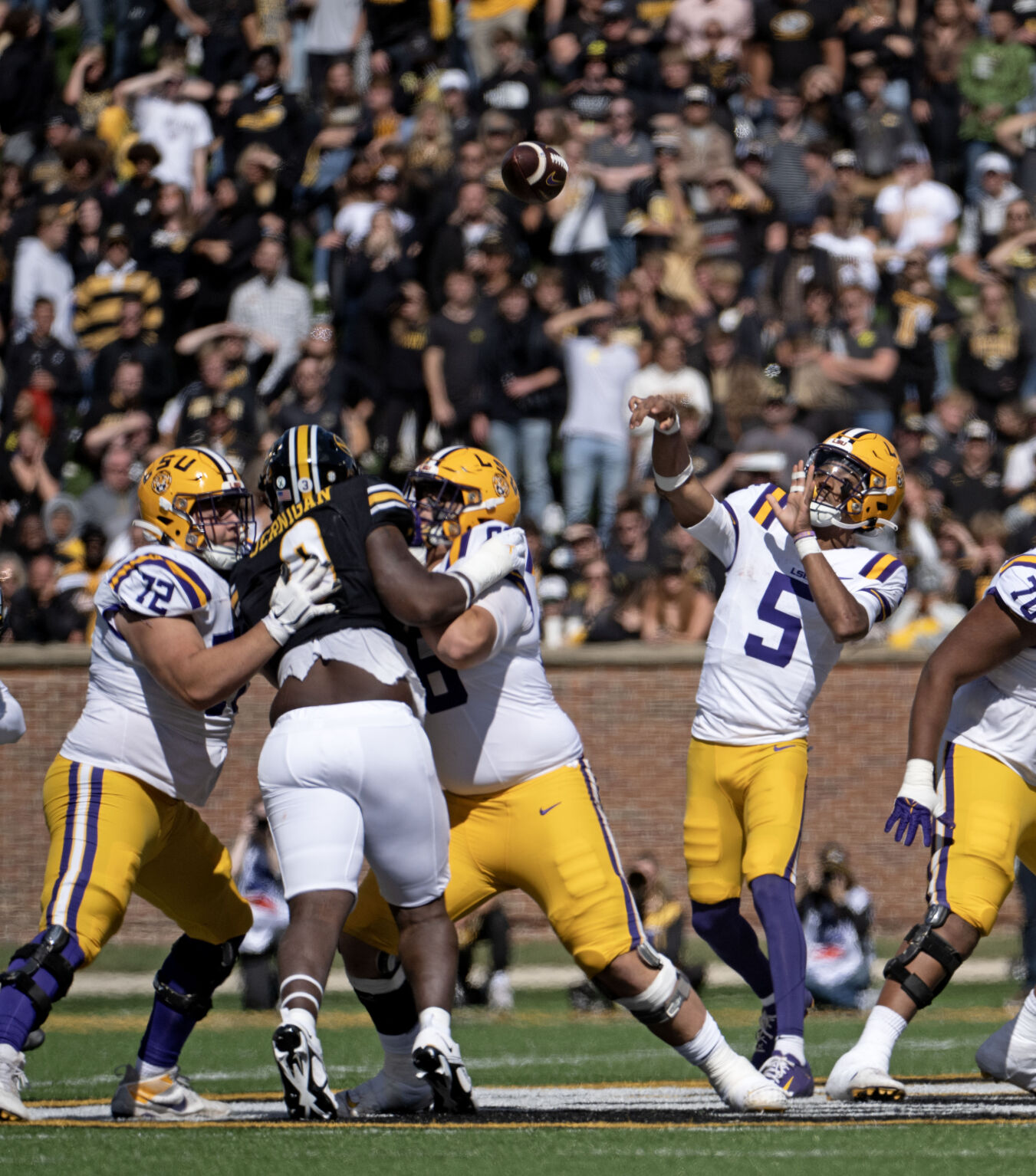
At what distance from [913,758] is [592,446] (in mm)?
8186

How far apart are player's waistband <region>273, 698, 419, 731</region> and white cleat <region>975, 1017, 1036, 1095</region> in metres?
2.27

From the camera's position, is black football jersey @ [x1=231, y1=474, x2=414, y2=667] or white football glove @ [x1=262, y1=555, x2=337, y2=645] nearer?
white football glove @ [x1=262, y1=555, x2=337, y2=645]

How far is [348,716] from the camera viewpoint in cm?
579

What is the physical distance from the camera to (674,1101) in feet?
21.5

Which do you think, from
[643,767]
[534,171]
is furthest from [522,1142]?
[643,767]

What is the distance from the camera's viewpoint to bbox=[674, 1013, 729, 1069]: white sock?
19.7 feet

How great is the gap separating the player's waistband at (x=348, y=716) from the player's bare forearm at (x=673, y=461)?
1.41 meters

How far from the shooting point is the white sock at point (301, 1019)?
17.6 feet

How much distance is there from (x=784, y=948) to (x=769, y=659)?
3.30ft

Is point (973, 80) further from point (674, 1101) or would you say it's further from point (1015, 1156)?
point (1015, 1156)

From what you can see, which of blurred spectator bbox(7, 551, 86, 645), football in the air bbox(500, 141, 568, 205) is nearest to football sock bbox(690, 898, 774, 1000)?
football in the air bbox(500, 141, 568, 205)

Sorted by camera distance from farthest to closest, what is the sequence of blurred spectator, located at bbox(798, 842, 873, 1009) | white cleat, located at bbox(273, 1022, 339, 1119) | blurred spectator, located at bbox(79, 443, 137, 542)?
blurred spectator, located at bbox(79, 443, 137, 542) → blurred spectator, located at bbox(798, 842, 873, 1009) → white cleat, located at bbox(273, 1022, 339, 1119)

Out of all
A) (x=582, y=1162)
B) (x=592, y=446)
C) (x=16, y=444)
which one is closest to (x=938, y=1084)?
(x=582, y=1162)

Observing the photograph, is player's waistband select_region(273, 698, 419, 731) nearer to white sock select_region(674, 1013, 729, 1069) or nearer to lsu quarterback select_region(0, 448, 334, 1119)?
lsu quarterback select_region(0, 448, 334, 1119)
